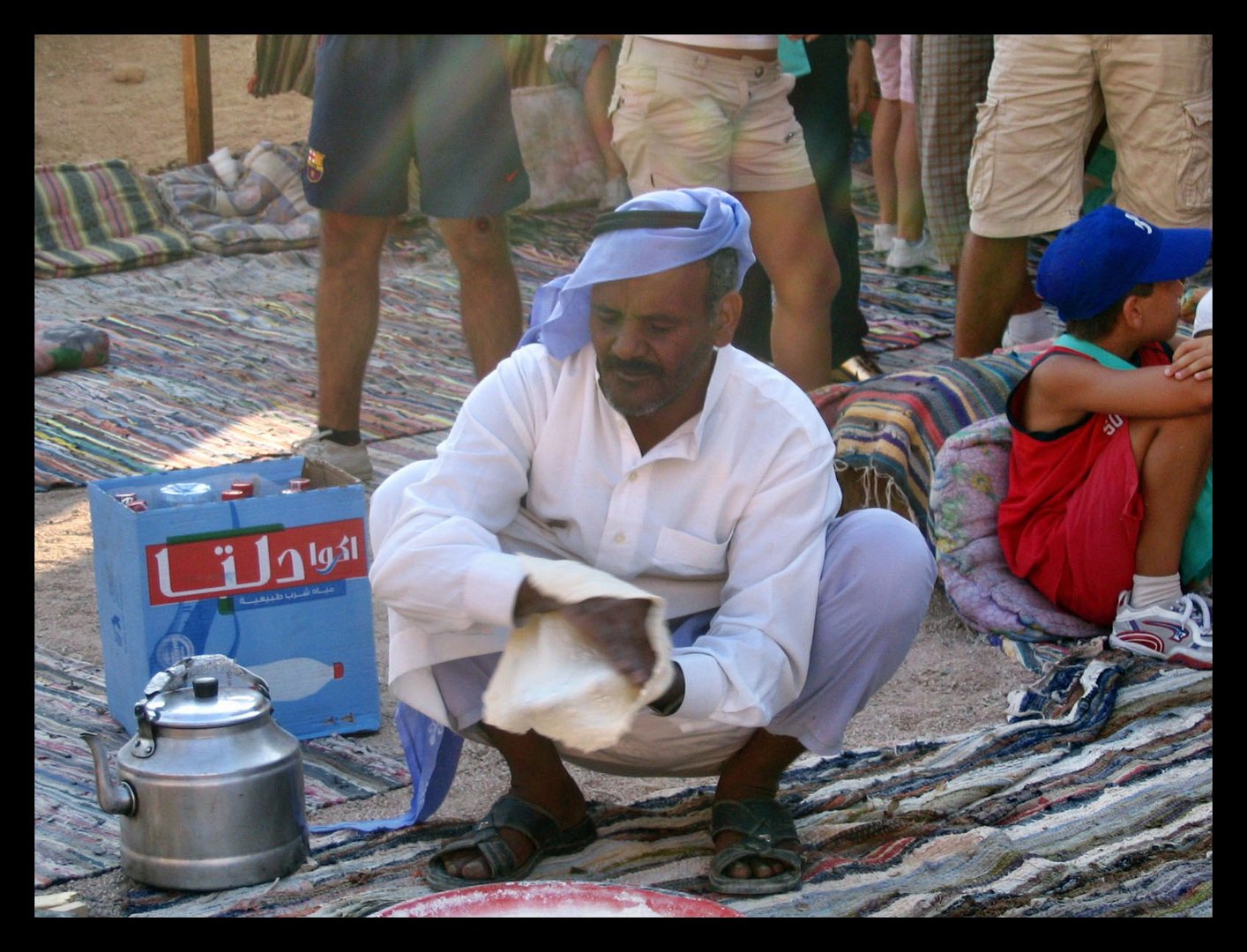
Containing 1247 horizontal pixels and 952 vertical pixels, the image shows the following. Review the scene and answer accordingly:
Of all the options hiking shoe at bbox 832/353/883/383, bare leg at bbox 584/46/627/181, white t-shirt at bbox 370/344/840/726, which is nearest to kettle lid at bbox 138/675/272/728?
white t-shirt at bbox 370/344/840/726

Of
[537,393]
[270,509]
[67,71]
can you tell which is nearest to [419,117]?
[270,509]

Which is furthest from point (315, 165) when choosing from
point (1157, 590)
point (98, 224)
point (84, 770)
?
point (98, 224)

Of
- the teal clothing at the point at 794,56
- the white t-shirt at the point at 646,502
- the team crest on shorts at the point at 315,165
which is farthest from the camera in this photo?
the teal clothing at the point at 794,56

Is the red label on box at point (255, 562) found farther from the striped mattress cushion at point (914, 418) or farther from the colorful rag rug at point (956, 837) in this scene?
the striped mattress cushion at point (914, 418)

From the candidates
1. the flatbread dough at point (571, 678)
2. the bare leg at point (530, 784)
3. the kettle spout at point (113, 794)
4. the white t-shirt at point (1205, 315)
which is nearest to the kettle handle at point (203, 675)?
the kettle spout at point (113, 794)

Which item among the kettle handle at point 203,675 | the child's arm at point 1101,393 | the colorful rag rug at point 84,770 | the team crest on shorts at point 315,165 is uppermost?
the team crest on shorts at point 315,165

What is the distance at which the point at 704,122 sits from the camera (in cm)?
439

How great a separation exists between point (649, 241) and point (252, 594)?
113cm

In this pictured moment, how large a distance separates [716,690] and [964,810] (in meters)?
0.69

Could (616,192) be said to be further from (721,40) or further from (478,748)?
(478,748)

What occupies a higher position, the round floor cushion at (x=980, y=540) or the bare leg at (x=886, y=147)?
the bare leg at (x=886, y=147)

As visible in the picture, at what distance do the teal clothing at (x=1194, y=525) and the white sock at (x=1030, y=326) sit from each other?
143 centimetres

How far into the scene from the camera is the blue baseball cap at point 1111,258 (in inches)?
134

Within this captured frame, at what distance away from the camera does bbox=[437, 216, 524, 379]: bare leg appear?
446cm
